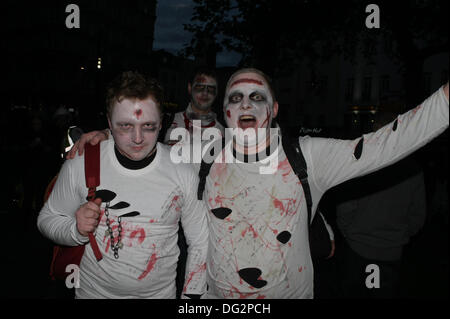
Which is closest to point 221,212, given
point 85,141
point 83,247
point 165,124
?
point 83,247

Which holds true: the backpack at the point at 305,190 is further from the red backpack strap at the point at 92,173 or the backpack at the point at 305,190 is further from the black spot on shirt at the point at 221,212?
the red backpack strap at the point at 92,173

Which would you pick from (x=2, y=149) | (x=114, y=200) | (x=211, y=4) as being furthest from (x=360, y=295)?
(x=2, y=149)

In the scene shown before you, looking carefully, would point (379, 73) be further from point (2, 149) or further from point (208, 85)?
point (208, 85)

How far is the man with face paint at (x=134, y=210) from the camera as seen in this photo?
7.55ft

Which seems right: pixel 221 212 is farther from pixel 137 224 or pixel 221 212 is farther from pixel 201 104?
pixel 201 104

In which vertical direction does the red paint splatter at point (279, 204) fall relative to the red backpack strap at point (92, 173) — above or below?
below

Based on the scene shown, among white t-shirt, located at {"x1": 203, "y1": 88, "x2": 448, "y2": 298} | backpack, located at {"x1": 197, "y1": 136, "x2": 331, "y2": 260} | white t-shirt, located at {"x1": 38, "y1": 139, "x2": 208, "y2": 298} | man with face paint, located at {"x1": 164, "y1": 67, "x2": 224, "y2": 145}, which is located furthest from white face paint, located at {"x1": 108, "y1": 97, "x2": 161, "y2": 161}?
man with face paint, located at {"x1": 164, "y1": 67, "x2": 224, "y2": 145}

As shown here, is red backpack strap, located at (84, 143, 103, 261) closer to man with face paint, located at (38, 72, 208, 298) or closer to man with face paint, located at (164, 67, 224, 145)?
man with face paint, located at (38, 72, 208, 298)

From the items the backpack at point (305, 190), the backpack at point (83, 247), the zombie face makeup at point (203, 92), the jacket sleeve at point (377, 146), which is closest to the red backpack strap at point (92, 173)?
the backpack at point (83, 247)

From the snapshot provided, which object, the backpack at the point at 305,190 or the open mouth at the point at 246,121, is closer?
the backpack at the point at 305,190

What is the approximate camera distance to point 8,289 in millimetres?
4586

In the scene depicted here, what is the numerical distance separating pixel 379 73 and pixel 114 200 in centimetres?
3443

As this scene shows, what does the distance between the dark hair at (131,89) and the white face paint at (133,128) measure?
0.04 m

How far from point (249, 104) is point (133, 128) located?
0.83 metres
